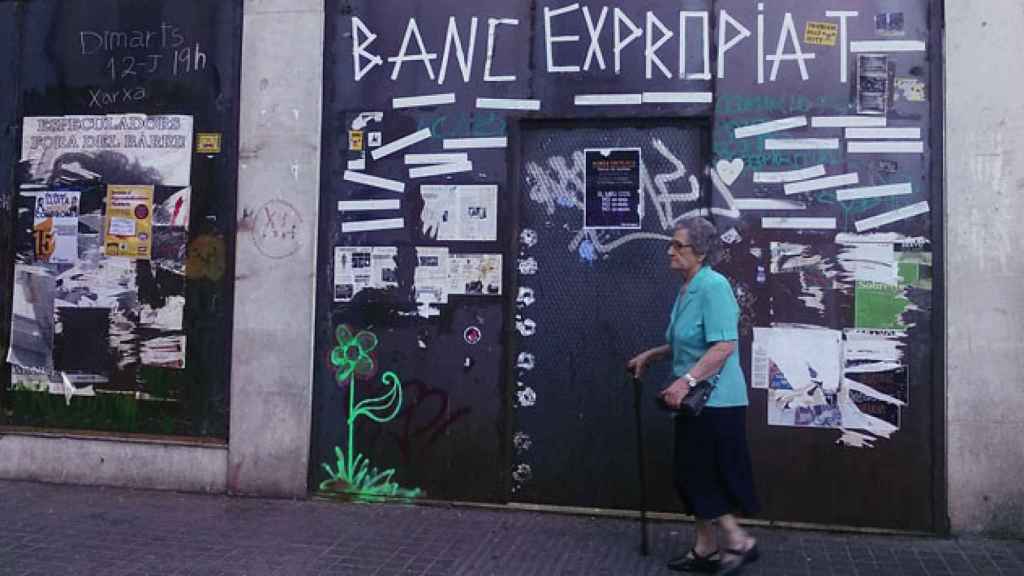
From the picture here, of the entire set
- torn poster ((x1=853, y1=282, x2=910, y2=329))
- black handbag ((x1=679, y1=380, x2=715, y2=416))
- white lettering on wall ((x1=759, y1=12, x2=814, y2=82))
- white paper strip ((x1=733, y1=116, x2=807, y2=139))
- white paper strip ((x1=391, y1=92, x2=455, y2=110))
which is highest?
white lettering on wall ((x1=759, y1=12, x2=814, y2=82))

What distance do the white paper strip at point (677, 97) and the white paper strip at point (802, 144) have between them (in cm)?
48

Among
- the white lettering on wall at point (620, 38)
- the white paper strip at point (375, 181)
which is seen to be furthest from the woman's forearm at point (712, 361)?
the white paper strip at point (375, 181)

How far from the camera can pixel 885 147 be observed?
5590mm

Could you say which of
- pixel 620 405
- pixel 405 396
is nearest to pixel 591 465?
pixel 620 405

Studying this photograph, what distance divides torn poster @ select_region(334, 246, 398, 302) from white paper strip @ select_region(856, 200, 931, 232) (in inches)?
120

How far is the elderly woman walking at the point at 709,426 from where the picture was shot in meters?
4.67

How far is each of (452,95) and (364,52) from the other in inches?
28.5

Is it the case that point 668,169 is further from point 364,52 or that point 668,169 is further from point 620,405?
point 364,52

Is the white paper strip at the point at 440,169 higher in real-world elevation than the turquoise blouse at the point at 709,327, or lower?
higher

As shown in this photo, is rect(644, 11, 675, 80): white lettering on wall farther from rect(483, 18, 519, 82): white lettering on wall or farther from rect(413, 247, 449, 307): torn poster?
rect(413, 247, 449, 307): torn poster

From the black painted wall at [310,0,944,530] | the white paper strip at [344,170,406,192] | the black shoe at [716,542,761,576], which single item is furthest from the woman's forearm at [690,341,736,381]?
the white paper strip at [344,170,406,192]

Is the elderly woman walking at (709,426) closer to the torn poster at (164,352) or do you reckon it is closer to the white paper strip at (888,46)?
the white paper strip at (888,46)

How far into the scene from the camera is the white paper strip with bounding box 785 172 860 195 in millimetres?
5613

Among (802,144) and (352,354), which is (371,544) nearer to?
(352,354)
